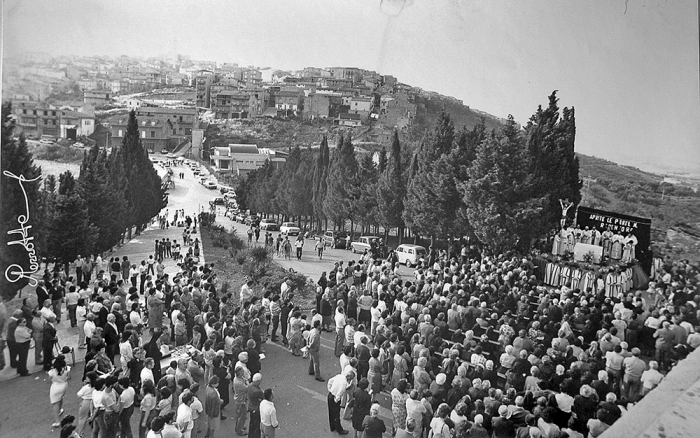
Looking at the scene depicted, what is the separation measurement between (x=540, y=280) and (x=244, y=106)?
14.4 feet

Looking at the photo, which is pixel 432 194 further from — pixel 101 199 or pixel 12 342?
pixel 12 342

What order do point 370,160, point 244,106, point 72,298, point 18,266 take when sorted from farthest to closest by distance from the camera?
1. point 370,160
2. point 244,106
3. point 72,298
4. point 18,266

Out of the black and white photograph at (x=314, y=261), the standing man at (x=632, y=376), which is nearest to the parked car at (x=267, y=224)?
the black and white photograph at (x=314, y=261)

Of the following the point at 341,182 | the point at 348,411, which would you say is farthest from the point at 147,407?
the point at 341,182

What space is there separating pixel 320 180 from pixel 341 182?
38 centimetres

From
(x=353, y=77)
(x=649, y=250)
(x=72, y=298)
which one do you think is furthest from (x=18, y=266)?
(x=649, y=250)

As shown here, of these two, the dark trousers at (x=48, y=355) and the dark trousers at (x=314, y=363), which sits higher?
the dark trousers at (x=48, y=355)

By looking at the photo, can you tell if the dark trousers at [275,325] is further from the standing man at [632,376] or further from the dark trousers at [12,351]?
the standing man at [632,376]

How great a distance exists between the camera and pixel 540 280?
7.40 meters

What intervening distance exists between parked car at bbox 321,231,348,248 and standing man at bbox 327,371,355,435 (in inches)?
94.9

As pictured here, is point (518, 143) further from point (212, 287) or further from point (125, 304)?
point (125, 304)

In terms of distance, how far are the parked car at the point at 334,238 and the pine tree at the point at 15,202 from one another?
2971 mm

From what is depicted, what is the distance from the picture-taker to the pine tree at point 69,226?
14.7 feet

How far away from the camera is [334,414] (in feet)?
13.9
